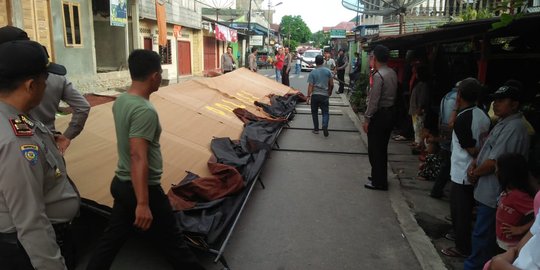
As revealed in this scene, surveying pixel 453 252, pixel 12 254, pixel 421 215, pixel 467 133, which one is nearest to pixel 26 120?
pixel 12 254

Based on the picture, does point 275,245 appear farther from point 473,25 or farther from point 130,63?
point 473,25

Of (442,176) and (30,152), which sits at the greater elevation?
(30,152)

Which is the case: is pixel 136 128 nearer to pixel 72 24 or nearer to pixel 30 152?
pixel 30 152

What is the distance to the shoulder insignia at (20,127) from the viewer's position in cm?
156

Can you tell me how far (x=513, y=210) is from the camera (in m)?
2.69

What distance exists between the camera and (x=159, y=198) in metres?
2.69

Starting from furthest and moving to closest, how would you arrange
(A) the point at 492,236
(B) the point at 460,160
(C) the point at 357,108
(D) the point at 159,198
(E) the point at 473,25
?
(C) the point at 357,108
(E) the point at 473,25
(B) the point at 460,160
(A) the point at 492,236
(D) the point at 159,198

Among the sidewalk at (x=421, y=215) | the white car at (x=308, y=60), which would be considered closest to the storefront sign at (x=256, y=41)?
the white car at (x=308, y=60)

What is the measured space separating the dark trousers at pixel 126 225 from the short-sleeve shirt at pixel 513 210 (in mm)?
2207

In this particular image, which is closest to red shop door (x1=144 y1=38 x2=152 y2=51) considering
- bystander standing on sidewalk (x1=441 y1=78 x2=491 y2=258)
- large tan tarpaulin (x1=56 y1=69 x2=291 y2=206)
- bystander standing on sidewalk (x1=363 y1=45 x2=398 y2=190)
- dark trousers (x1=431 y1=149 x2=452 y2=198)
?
large tan tarpaulin (x1=56 y1=69 x2=291 y2=206)

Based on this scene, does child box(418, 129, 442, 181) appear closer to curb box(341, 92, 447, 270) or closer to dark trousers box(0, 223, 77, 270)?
curb box(341, 92, 447, 270)

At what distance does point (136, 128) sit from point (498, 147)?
252 centimetres

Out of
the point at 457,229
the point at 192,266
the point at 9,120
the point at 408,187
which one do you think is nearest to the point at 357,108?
the point at 408,187

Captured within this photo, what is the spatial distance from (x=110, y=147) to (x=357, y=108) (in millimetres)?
8819
